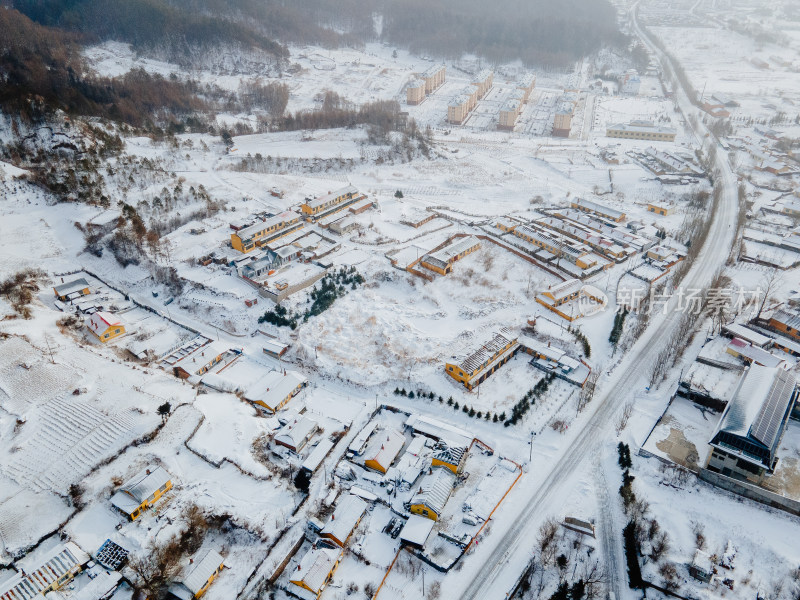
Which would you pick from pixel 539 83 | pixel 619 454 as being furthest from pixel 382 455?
pixel 539 83

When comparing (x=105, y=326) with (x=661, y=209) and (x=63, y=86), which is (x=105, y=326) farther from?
(x=661, y=209)

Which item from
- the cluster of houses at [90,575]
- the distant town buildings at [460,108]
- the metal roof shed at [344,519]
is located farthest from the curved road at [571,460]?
the distant town buildings at [460,108]

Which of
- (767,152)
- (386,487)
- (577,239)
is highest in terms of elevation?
(767,152)

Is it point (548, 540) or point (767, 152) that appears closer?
point (548, 540)

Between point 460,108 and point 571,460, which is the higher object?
point 460,108

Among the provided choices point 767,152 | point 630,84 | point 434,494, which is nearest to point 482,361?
point 434,494

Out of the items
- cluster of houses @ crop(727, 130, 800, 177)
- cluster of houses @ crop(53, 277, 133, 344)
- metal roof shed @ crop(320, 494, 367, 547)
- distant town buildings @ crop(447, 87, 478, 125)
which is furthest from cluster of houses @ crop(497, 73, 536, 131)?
metal roof shed @ crop(320, 494, 367, 547)
